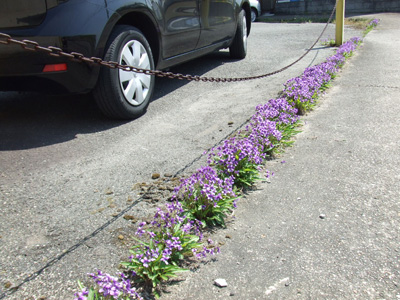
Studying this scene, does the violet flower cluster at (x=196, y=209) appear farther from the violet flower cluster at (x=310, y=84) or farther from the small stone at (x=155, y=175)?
the violet flower cluster at (x=310, y=84)

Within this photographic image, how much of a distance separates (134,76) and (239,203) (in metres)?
2.06

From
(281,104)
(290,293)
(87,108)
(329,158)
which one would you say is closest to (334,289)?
(290,293)

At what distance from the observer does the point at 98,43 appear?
3.97m

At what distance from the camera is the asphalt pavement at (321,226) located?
7.02 ft

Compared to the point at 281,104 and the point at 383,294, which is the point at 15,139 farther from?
the point at 383,294

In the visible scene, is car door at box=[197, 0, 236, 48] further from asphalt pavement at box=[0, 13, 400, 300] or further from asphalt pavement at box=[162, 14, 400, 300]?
asphalt pavement at box=[162, 14, 400, 300]

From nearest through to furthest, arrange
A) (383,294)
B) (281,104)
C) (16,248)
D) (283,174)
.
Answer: (383,294)
(16,248)
(283,174)
(281,104)

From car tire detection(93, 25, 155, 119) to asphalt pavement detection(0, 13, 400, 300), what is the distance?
0.17 m

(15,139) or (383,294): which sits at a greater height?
(15,139)

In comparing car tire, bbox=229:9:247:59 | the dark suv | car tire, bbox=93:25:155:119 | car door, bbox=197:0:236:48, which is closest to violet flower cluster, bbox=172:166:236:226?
the dark suv

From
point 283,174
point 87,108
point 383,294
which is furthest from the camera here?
point 87,108

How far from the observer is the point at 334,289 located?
6.91 feet

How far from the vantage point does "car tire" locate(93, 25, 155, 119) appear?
13.6 feet

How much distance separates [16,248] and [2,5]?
2267mm
